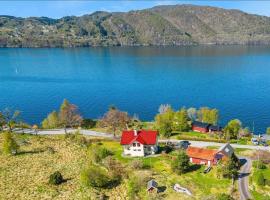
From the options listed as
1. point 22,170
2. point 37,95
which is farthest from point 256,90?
point 22,170

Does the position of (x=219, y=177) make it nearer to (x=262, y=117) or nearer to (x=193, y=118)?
(x=193, y=118)

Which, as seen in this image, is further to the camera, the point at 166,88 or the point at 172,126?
the point at 166,88

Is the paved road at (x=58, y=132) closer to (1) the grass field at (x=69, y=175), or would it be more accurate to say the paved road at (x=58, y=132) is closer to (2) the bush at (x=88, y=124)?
(2) the bush at (x=88, y=124)

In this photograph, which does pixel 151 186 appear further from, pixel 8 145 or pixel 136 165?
pixel 8 145

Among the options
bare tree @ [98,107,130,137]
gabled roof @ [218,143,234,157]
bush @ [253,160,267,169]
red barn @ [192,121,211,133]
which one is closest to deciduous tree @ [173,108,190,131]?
red barn @ [192,121,211,133]

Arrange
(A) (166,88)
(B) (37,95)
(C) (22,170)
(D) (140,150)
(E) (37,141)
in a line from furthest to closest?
(A) (166,88)
(B) (37,95)
(E) (37,141)
(D) (140,150)
(C) (22,170)

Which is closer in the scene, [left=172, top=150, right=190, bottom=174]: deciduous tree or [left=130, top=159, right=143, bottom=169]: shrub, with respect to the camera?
[left=172, top=150, right=190, bottom=174]: deciduous tree

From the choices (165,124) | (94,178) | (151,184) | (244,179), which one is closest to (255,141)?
(165,124)

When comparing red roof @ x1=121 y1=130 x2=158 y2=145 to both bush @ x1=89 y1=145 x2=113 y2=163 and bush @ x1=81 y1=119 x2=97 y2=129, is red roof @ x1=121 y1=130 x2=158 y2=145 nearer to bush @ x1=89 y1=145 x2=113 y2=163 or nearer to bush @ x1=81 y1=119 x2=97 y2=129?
bush @ x1=89 y1=145 x2=113 y2=163
